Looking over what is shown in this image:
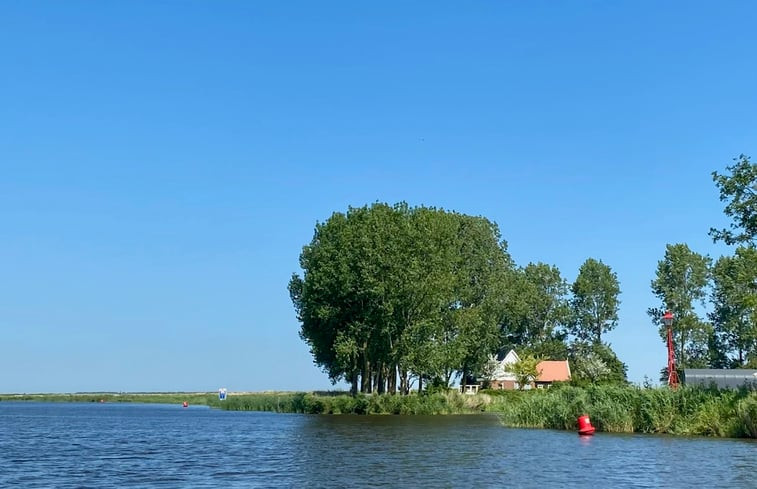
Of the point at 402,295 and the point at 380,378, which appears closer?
the point at 402,295

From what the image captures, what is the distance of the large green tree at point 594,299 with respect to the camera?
4683 inches

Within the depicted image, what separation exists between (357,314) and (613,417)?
3573cm

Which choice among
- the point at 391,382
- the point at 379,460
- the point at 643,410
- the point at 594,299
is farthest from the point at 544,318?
the point at 379,460

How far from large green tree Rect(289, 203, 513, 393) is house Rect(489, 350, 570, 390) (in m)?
22.5

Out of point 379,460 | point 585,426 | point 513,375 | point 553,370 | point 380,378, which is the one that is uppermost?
point 553,370

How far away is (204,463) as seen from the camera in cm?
3120

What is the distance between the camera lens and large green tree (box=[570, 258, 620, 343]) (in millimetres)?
118938

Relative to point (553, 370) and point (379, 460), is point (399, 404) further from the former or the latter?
point (553, 370)

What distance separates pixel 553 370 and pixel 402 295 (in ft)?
161

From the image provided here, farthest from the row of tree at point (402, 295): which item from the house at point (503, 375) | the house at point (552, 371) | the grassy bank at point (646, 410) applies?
the grassy bank at point (646, 410)

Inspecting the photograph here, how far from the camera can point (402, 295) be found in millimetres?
71500

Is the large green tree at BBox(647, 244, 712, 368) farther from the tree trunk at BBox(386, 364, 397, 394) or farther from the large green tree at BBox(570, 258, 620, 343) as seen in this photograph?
the tree trunk at BBox(386, 364, 397, 394)

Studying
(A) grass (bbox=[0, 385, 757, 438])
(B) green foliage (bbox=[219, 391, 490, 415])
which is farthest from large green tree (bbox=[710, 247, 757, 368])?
(A) grass (bbox=[0, 385, 757, 438])

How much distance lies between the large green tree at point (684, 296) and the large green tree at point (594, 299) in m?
8.99
